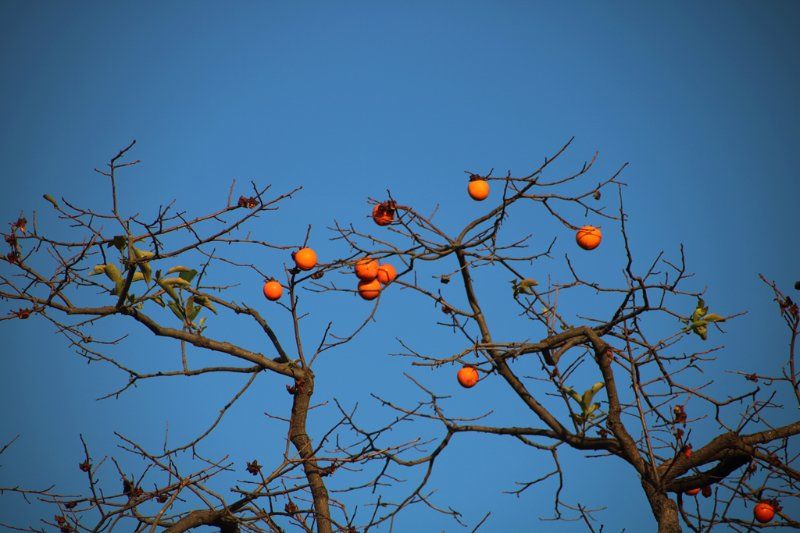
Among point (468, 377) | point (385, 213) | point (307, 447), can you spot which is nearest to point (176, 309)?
point (307, 447)

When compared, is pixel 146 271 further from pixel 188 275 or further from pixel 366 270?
pixel 366 270

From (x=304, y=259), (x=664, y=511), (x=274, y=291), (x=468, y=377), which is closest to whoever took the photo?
(x=664, y=511)

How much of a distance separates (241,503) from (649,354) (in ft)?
7.07

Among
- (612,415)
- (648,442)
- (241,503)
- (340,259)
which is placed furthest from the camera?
(241,503)

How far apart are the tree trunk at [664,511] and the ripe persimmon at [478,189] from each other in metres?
1.65

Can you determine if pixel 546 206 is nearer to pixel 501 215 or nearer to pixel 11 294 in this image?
pixel 501 215

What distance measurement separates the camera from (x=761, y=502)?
3404 millimetres

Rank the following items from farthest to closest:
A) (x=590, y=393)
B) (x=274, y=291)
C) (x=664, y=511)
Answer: (x=274, y=291) → (x=590, y=393) → (x=664, y=511)

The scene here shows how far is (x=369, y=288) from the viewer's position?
3609mm

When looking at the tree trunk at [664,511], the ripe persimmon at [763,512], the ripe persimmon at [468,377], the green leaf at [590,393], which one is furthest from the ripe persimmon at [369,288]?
the ripe persimmon at [763,512]

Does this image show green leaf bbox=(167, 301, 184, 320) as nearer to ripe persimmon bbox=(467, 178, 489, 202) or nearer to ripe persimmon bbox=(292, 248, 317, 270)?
ripe persimmon bbox=(292, 248, 317, 270)

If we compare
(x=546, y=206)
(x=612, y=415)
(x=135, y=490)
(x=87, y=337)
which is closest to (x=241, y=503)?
(x=135, y=490)

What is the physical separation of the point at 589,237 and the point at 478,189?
0.65 metres

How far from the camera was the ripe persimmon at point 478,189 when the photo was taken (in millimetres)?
3912
